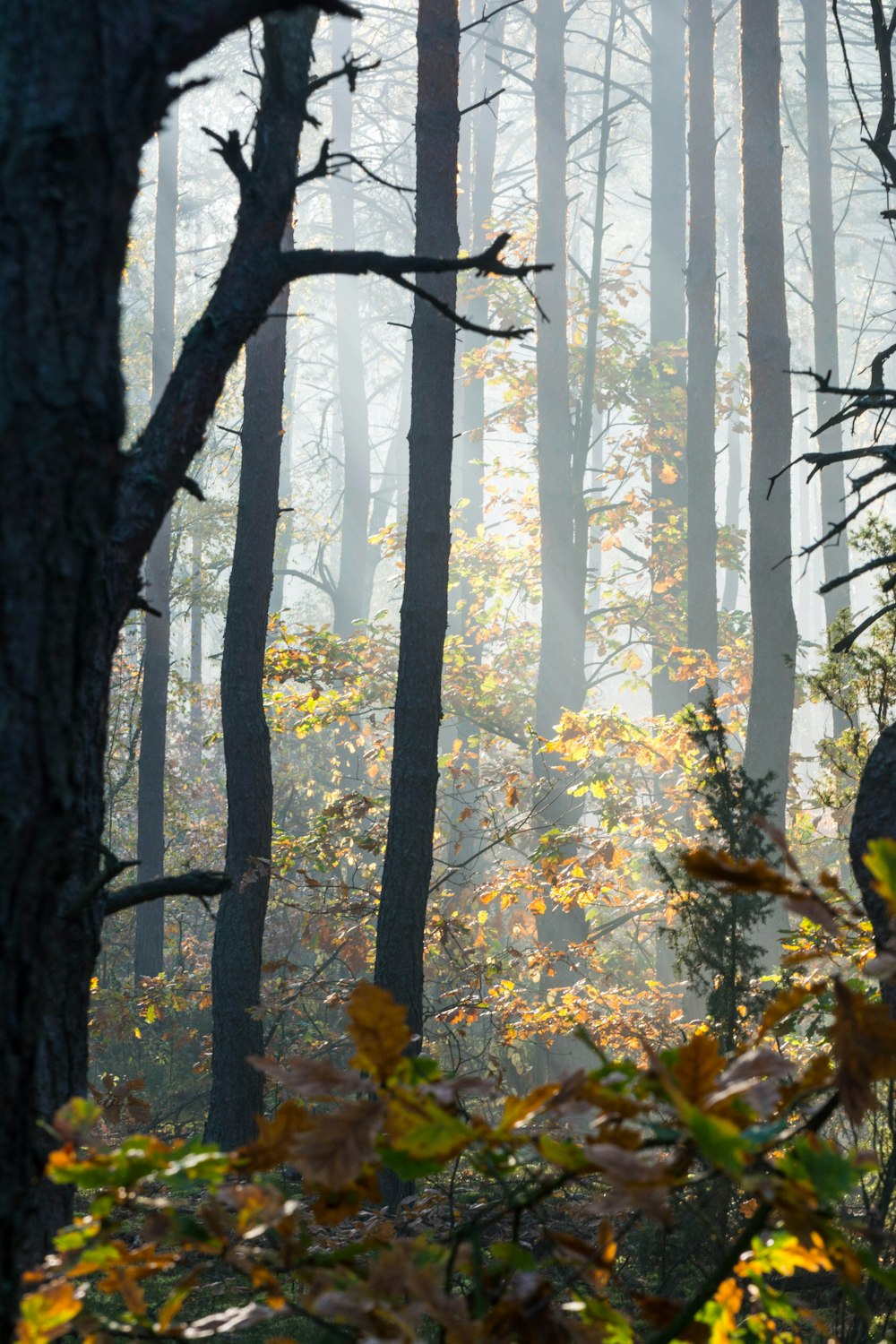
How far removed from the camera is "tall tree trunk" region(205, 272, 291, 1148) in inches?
329

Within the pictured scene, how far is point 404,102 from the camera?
114 feet

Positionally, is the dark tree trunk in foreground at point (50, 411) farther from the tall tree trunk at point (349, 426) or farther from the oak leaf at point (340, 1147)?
the tall tree trunk at point (349, 426)

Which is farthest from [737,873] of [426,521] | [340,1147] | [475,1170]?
[426,521]

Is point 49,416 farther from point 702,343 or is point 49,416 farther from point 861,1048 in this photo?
point 702,343

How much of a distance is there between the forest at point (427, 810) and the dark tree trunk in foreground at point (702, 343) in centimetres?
7

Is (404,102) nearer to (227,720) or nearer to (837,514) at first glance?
(837,514)

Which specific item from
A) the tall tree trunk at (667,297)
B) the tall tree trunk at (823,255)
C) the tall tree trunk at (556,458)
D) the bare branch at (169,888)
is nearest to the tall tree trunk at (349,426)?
A: the tall tree trunk at (667,297)

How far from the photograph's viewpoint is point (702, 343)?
1708 centimetres

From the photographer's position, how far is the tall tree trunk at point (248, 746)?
27.4ft

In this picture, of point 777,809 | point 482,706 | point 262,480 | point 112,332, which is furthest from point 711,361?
point 112,332

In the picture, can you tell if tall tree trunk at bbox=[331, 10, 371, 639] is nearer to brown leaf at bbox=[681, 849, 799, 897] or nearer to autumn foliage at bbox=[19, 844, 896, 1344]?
autumn foliage at bbox=[19, 844, 896, 1344]

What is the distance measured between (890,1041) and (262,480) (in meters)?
8.33

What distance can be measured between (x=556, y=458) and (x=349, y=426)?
12.8 m

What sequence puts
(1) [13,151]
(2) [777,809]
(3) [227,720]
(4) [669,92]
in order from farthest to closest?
(4) [669,92]
(2) [777,809]
(3) [227,720]
(1) [13,151]
